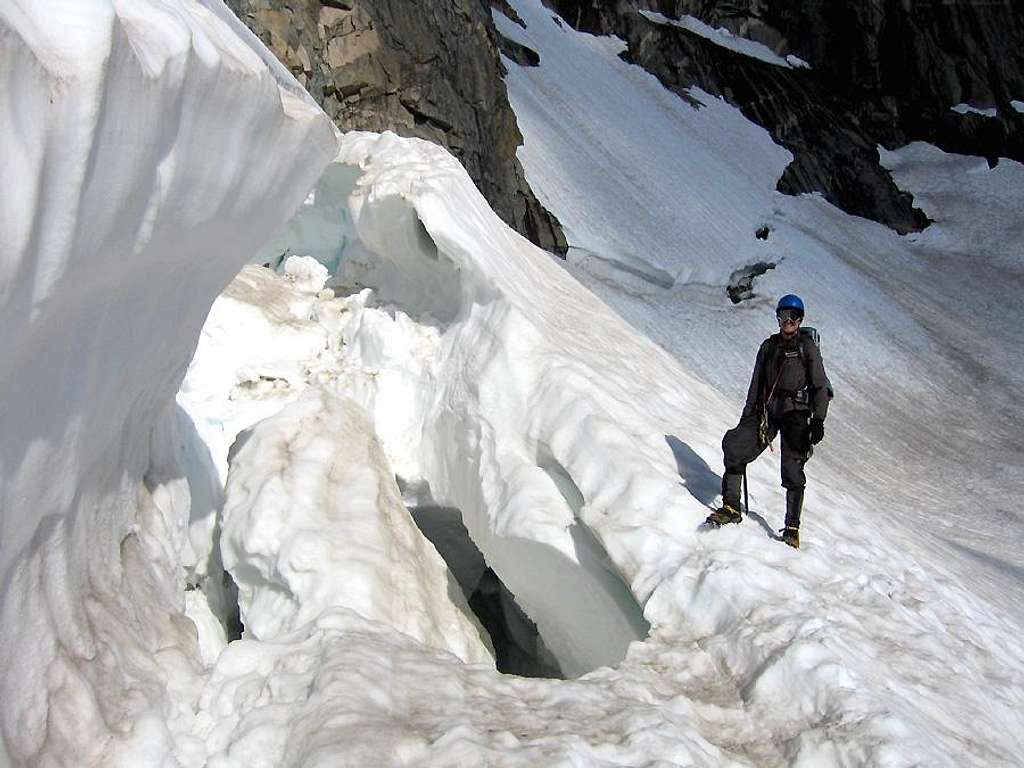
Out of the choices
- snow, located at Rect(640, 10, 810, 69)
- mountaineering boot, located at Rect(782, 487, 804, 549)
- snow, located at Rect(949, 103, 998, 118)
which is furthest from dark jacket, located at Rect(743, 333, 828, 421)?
snow, located at Rect(949, 103, 998, 118)

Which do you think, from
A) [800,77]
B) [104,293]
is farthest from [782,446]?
[800,77]

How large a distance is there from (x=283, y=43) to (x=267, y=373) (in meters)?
10.2

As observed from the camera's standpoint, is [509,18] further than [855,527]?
Yes

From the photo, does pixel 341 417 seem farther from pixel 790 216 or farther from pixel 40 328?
pixel 790 216

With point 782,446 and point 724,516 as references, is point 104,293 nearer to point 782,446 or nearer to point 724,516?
point 724,516

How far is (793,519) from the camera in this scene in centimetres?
489

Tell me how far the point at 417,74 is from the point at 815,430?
587 inches

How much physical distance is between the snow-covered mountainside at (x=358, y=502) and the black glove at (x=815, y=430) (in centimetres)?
64

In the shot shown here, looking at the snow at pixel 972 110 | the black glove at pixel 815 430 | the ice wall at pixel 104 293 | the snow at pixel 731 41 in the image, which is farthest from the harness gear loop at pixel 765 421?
the snow at pixel 972 110

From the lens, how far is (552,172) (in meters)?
22.9

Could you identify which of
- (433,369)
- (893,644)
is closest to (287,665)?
(893,644)

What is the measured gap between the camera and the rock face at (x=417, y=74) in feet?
50.3

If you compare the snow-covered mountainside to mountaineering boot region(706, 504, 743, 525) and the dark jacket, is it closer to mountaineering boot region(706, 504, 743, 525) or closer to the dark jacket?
mountaineering boot region(706, 504, 743, 525)

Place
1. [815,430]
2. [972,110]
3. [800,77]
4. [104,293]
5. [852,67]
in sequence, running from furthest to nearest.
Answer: [852,67] < [800,77] < [972,110] < [815,430] < [104,293]
